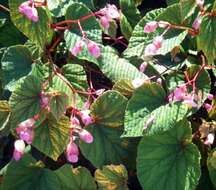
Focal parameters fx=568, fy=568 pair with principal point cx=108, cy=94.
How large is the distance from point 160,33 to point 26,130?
0.55 meters

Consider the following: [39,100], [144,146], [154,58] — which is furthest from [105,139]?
[154,58]

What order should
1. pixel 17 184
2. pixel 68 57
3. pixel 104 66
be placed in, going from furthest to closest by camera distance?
pixel 68 57 < pixel 104 66 < pixel 17 184

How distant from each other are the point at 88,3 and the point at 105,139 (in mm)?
495

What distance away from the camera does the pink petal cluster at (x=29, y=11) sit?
4.82 feet

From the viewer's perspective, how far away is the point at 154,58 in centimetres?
180

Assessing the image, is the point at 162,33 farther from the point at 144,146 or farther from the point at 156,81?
the point at 144,146

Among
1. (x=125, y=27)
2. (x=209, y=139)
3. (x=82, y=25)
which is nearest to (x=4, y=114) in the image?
(x=82, y=25)

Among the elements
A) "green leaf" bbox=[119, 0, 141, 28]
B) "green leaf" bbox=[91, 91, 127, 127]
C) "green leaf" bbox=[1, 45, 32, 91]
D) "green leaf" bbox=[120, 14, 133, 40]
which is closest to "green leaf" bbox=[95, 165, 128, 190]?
"green leaf" bbox=[91, 91, 127, 127]

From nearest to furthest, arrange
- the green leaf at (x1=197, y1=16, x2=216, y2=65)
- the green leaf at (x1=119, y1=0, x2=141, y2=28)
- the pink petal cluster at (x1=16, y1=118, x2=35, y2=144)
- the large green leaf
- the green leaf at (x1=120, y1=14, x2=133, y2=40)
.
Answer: the pink petal cluster at (x1=16, y1=118, x2=35, y2=144) < the green leaf at (x1=197, y1=16, x2=216, y2=65) < the large green leaf < the green leaf at (x1=120, y1=14, x2=133, y2=40) < the green leaf at (x1=119, y1=0, x2=141, y2=28)

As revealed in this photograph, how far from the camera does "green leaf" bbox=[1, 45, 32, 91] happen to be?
1.66 metres

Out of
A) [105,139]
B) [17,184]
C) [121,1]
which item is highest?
[121,1]

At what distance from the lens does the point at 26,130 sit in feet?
4.71

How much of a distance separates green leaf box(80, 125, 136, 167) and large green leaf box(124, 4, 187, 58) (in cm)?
27

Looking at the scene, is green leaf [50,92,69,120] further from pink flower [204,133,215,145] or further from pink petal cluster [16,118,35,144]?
pink flower [204,133,215,145]
